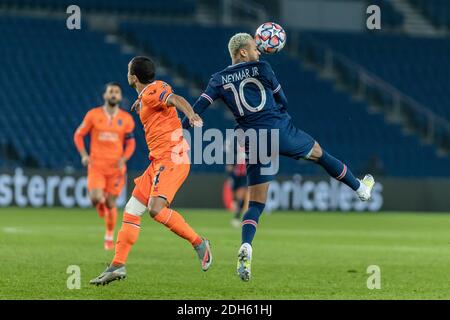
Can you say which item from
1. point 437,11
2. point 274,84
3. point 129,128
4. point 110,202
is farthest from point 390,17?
point 274,84

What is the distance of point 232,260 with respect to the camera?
45.2 ft

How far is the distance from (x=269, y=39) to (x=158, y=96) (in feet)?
4.37

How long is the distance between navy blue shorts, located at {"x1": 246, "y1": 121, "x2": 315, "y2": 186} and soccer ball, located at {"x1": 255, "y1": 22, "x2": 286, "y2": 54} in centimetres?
78

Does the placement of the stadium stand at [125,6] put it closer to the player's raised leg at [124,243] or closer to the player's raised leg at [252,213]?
the player's raised leg at [252,213]

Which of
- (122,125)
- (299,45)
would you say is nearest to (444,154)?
(299,45)

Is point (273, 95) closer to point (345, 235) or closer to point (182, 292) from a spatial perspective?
point (182, 292)

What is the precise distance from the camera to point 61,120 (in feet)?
99.4

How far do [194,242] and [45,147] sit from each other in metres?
18.7

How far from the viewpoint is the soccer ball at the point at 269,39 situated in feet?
36.2

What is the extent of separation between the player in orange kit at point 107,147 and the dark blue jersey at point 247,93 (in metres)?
5.40

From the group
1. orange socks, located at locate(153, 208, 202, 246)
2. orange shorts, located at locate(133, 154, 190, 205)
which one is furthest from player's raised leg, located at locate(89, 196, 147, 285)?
orange socks, located at locate(153, 208, 202, 246)

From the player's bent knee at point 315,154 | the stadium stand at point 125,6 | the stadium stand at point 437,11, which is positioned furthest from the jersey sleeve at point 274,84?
the stadium stand at point 437,11

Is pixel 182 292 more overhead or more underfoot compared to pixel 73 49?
more underfoot

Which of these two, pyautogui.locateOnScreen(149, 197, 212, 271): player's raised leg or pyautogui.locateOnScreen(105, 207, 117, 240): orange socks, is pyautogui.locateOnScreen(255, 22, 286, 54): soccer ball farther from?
pyautogui.locateOnScreen(105, 207, 117, 240): orange socks
